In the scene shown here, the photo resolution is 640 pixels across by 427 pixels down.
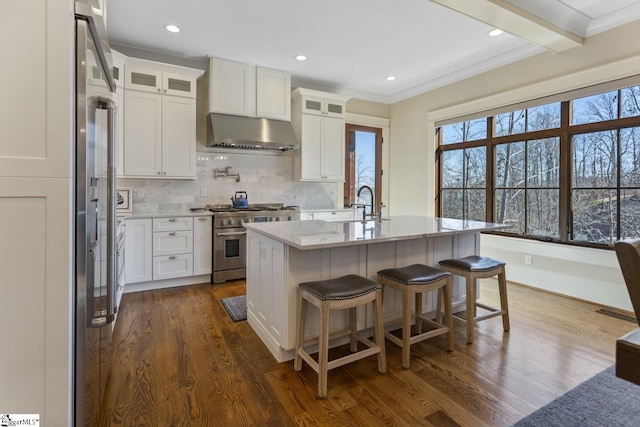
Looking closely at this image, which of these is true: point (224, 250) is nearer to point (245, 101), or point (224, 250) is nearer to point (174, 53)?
point (245, 101)

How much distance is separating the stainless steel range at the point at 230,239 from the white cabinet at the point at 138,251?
73cm

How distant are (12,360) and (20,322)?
0.42ft

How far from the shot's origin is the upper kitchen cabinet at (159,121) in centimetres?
382

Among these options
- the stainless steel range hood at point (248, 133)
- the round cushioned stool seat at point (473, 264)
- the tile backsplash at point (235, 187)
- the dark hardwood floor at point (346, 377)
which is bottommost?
the dark hardwood floor at point (346, 377)

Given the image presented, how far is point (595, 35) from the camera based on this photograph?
11.0 feet

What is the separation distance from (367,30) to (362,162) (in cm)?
262

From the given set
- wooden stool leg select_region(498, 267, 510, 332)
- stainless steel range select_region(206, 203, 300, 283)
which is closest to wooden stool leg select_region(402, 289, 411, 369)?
wooden stool leg select_region(498, 267, 510, 332)

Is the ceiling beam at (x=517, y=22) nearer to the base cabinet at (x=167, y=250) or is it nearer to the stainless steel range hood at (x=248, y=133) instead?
the stainless steel range hood at (x=248, y=133)

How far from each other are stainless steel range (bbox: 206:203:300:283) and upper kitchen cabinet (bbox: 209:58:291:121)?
134 centimetres

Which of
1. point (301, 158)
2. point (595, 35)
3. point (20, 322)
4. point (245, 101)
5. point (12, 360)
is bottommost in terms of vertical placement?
point (12, 360)

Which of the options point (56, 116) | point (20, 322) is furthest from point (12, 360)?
point (56, 116)

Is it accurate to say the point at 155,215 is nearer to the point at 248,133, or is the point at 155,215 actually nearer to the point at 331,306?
the point at 248,133

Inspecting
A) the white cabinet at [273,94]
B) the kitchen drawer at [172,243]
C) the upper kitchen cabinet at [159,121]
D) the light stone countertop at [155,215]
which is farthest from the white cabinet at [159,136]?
the white cabinet at [273,94]

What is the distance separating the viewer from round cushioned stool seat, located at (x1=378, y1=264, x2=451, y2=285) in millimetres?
2269
